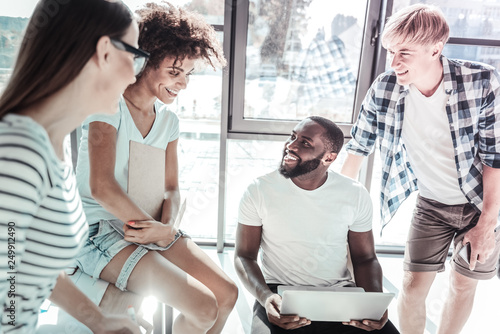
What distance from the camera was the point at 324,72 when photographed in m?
2.44

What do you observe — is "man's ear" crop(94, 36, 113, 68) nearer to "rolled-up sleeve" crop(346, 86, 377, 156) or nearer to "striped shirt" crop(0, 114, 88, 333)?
"striped shirt" crop(0, 114, 88, 333)

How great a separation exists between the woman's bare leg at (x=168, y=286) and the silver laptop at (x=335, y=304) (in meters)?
0.26

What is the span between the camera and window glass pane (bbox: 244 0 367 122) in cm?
230

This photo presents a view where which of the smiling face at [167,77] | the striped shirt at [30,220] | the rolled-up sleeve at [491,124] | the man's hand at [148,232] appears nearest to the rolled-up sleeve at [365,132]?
the rolled-up sleeve at [491,124]

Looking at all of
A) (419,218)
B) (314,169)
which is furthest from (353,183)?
(419,218)

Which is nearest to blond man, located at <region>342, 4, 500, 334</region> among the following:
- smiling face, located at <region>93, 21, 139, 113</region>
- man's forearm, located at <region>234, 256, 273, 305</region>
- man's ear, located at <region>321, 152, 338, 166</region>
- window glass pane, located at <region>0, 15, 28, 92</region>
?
man's ear, located at <region>321, 152, 338, 166</region>

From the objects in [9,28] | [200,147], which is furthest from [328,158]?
[9,28]

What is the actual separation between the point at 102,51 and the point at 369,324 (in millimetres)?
1091

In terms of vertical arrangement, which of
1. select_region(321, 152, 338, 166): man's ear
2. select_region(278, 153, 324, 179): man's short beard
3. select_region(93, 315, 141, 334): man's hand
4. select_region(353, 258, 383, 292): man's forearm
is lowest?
select_region(353, 258, 383, 292): man's forearm

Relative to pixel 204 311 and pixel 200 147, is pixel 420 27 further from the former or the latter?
pixel 200 147

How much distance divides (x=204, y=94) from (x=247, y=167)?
62 centimetres

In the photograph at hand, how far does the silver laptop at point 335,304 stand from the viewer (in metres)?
1.07

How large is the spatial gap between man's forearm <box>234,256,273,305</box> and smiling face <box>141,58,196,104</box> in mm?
677

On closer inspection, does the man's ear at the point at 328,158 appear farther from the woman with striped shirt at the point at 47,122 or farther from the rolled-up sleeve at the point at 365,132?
the woman with striped shirt at the point at 47,122
